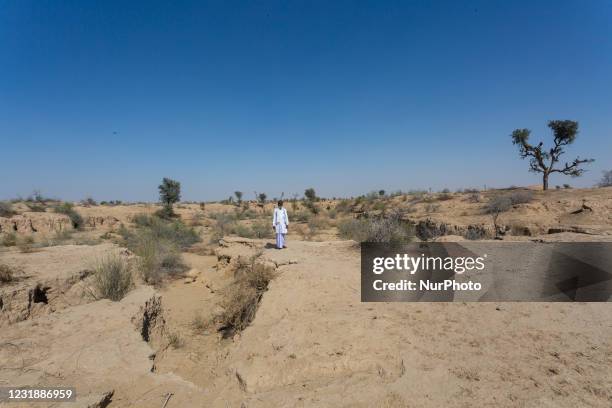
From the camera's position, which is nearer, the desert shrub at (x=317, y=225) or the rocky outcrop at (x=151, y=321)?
the rocky outcrop at (x=151, y=321)

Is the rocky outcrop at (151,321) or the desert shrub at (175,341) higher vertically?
the rocky outcrop at (151,321)

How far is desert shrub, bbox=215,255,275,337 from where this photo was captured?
584 centimetres

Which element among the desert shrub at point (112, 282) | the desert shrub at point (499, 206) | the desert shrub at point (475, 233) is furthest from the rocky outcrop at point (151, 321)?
the desert shrub at point (499, 206)

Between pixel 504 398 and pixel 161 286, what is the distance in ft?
26.9

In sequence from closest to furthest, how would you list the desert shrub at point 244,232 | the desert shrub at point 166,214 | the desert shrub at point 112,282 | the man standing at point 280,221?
the desert shrub at point 112,282 → the man standing at point 280,221 → the desert shrub at point 244,232 → the desert shrub at point 166,214

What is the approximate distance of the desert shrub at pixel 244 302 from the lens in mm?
5844

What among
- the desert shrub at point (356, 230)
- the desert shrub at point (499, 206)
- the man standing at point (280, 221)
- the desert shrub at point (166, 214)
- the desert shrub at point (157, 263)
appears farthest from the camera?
the desert shrub at point (166, 214)

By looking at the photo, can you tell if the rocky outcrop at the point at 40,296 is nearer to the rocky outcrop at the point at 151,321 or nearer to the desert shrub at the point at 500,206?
the rocky outcrop at the point at 151,321

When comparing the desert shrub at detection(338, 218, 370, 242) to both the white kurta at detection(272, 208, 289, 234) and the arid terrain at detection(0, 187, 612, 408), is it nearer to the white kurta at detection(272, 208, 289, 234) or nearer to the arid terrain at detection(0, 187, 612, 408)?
the white kurta at detection(272, 208, 289, 234)

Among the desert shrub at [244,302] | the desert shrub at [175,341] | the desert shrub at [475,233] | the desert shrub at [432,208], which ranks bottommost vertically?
the desert shrub at [175,341]

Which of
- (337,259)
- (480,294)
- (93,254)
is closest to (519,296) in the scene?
(480,294)

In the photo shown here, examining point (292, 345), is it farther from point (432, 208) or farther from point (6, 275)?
point (432, 208)

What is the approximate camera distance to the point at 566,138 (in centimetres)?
2167

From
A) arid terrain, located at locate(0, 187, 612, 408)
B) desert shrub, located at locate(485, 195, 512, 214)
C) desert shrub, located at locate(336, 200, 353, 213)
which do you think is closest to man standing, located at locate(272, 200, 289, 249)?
arid terrain, located at locate(0, 187, 612, 408)
